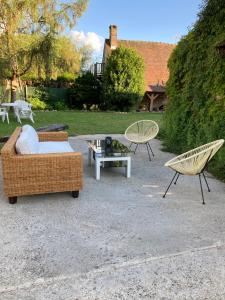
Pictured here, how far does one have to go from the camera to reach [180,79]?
6363 mm

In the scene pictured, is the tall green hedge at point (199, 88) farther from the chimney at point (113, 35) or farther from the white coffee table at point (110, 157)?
the chimney at point (113, 35)

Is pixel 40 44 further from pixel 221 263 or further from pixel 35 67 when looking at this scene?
pixel 221 263

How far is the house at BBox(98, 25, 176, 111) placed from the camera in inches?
733

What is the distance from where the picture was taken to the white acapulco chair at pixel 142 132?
573 centimetres

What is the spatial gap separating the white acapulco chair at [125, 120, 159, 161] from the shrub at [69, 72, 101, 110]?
11073 mm

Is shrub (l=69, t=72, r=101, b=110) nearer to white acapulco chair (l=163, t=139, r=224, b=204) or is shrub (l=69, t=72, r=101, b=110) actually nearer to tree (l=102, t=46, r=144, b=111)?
tree (l=102, t=46, r=144, b=111)

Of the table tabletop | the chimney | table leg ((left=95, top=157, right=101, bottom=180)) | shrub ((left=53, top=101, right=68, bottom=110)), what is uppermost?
the chimney

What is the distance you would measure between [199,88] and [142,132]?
152cm

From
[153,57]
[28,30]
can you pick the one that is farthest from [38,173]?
[153,57]

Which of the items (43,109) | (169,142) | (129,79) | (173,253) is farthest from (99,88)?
(173,253)

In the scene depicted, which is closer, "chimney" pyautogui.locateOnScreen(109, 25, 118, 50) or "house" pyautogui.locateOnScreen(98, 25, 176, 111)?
"house" pyautogui.locateOnScreen(98, 25, 176, 111)

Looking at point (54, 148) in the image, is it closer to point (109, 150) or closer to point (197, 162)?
point (109, 150)

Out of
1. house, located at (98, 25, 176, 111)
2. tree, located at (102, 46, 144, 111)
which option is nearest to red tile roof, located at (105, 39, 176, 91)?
house, located at (98, 25, 176, 111)

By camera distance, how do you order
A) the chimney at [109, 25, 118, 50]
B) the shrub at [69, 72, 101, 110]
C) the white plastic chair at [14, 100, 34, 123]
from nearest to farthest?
the white plastic chair at [14, 100, 34, 123] → the shrub at [69, 72, 101, 110] → the chimney at [109, 25, 118, 50]
